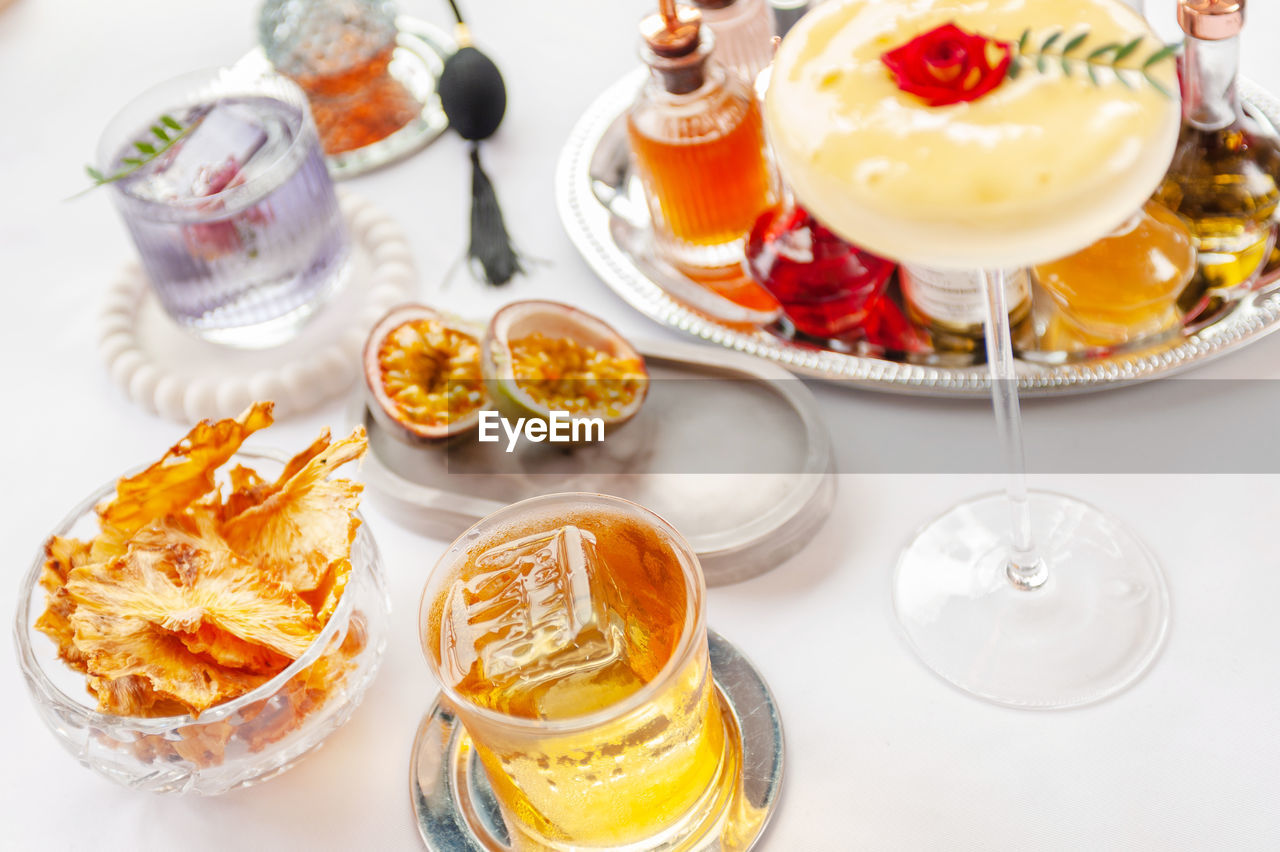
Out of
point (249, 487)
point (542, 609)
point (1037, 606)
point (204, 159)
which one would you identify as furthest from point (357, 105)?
point (1037, 606)

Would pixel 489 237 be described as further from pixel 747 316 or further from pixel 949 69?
pixel 949 69

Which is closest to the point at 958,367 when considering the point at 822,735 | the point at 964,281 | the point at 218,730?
the point at 964,281

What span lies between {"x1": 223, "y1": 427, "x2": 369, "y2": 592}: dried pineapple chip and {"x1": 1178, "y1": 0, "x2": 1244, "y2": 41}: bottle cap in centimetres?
53

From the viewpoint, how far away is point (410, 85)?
3.68ft

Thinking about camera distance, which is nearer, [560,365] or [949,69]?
[949,69]

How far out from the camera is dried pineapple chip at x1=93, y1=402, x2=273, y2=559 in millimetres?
663

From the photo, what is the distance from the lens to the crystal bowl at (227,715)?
609 mm

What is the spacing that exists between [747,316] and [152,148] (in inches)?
17.3

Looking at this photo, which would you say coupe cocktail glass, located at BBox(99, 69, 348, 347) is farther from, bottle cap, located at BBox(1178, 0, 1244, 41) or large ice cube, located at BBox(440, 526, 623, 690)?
bottle cap, located at BBox(1178, 0, 1244, 41)

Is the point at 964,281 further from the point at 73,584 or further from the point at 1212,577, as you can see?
the point at 73,584

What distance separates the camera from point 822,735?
2.19 ft

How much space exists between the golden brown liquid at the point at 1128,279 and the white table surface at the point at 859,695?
0.16 feet

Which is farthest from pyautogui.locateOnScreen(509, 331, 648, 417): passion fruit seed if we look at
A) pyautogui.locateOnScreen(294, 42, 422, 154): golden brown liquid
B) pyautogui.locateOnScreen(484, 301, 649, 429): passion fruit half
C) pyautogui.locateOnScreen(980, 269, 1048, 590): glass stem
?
pyautogui.locateOnScreen(294, 42, 422, 154): golden brown liquid

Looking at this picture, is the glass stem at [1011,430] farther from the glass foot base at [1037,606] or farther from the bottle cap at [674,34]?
the bottle cap at [674,34]
